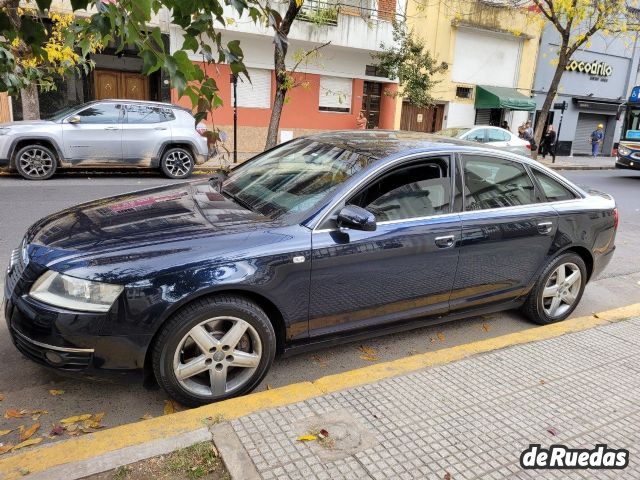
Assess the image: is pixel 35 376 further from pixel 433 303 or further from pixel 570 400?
pixel 570 400

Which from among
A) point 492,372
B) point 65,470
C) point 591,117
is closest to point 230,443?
point 65,470

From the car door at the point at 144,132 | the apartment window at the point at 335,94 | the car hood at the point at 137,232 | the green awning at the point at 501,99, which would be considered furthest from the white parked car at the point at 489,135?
the car hood at the point at 137,232

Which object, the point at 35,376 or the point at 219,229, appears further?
the point at 35,376

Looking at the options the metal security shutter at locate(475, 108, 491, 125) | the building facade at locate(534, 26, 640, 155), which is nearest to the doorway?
the metal security shutter at locate(475, 108, 491, 125)

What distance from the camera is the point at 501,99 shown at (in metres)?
21.5

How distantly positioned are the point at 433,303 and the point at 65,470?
101 inches

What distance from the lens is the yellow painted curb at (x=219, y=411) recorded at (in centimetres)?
244

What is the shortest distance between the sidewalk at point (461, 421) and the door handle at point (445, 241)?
82cm

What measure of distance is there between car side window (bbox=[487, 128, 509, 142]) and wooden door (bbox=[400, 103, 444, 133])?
673cm

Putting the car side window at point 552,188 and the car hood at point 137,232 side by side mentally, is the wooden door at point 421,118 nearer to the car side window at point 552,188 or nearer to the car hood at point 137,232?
the car side window at point 552,188

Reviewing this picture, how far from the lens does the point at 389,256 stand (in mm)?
3457

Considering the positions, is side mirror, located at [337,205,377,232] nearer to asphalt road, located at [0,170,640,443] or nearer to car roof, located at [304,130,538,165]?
car roof, located at [304,130,538,165]

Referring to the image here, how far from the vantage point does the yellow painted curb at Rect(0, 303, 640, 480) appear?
244cm

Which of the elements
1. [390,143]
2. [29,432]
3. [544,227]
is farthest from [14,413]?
→ [544,227]
